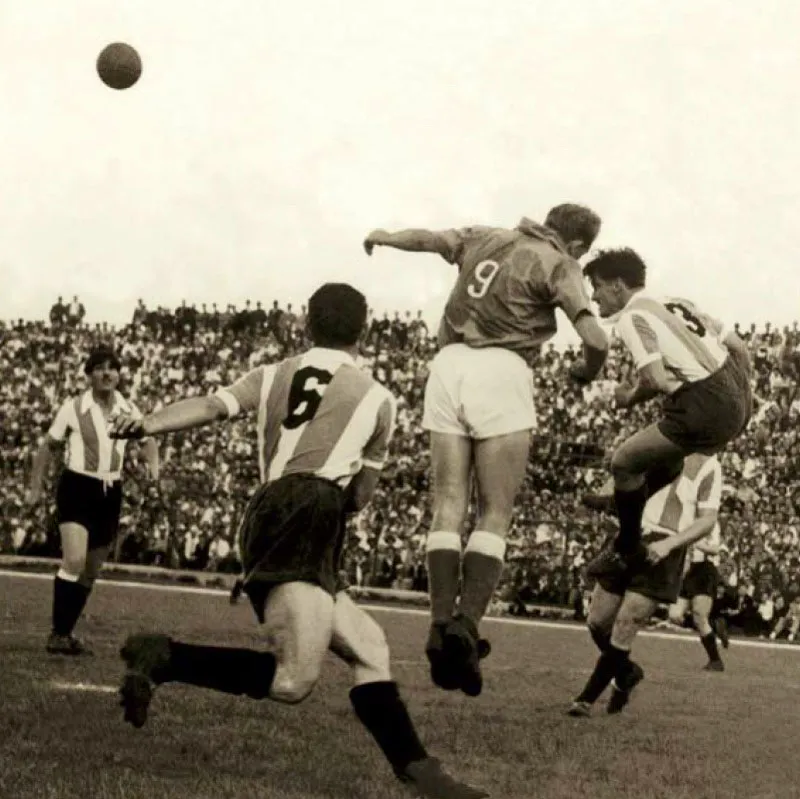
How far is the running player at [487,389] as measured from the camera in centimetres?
671

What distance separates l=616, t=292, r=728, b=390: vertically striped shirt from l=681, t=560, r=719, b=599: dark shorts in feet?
26.1

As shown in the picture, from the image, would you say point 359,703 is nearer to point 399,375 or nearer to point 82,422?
point 82,422

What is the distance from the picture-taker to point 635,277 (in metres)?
8.19

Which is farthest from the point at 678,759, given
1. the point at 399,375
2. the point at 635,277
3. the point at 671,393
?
the point at 399,375

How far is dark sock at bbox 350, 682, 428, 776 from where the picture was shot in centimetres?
546

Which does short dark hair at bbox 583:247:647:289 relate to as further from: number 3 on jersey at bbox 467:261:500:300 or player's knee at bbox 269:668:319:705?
player's knee at bbox 269:668:319:705

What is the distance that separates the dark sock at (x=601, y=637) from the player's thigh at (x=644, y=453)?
1.56m

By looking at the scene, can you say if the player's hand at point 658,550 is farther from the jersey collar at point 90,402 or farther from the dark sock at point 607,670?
the jersey collar at point 90,402

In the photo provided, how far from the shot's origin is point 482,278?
693 centimetres

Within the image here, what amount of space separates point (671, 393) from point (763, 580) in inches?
620

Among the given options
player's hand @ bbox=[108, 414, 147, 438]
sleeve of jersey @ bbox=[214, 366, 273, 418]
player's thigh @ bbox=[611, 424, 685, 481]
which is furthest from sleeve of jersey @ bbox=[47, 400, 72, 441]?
player's hand @ bbox=[108, 414, 147, 438]

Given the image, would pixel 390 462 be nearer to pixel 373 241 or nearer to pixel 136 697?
pixel 373 241

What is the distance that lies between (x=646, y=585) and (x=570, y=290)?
3502 millimetres

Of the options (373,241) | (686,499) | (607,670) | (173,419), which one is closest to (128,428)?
(173,419)
